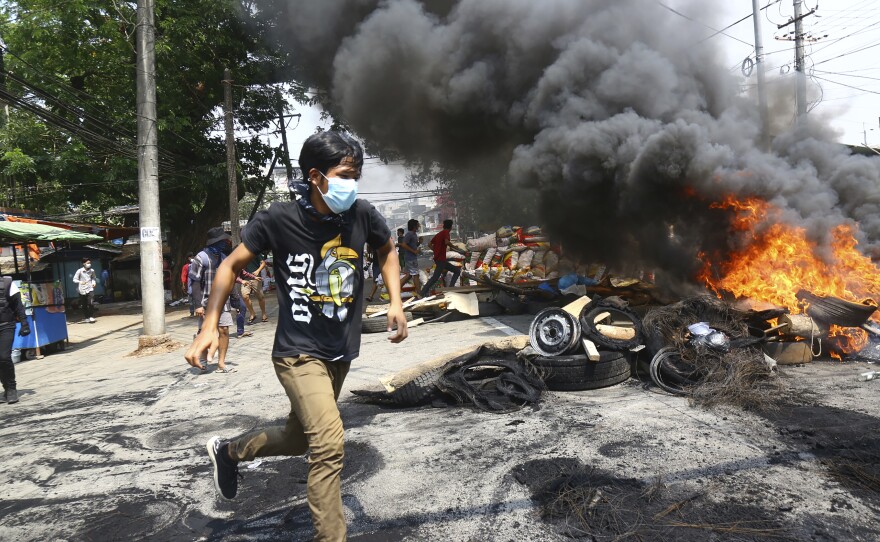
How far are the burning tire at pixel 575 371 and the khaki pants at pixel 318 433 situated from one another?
8.71ft

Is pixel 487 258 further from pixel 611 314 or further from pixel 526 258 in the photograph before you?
pixel 611 314

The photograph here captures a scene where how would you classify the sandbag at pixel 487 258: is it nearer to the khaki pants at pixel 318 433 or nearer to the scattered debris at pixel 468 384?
the scattered debris at pixel 468 384

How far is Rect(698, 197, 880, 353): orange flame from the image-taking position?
20.3ft

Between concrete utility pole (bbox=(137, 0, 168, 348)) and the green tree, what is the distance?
4.96 m

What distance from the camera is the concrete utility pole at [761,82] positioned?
396 inches

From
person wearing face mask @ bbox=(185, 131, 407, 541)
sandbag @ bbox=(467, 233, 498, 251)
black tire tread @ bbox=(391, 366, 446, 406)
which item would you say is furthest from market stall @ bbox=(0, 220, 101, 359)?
sandbag @ bbox=(467, 233, 498, 251)

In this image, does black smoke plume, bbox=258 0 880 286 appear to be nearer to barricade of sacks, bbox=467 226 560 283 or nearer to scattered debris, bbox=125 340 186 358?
barricade of sacks, bbox=467 226 560 283

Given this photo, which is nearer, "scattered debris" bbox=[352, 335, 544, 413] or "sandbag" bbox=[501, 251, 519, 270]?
"scattered debris" bbox=[352, 335, 544, 413]

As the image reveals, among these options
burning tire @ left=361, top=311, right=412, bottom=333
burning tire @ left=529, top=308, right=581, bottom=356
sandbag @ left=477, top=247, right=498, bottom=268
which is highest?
sandbag @ left=477, top=247, right=498, bottom=268

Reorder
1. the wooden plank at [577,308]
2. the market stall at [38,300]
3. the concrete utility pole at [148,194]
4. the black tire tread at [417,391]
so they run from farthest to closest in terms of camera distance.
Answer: the concrete utility pole at [148,194], the market stall at [38,300], the wooden plank at [577,308], the black tire tread at [417,391]

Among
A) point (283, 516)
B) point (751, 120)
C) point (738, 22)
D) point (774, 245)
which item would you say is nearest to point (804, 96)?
point (738, 22)

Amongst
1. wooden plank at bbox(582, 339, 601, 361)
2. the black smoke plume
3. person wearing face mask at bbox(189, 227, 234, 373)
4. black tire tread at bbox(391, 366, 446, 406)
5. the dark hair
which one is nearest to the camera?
the dark hair

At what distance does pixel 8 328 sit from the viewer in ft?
19.6

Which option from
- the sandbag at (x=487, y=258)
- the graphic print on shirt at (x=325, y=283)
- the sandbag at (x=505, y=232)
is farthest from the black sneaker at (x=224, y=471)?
the sandbag at (x=505, y=232)
